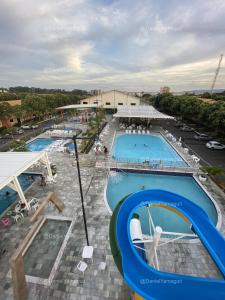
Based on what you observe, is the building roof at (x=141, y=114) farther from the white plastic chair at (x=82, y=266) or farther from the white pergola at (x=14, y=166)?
the white plastic chair at (x=82, y=266)

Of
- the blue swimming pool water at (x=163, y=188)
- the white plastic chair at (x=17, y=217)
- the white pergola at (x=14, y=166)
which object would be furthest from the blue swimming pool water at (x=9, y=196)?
the blue swimming pool water at (x=163, y=188)

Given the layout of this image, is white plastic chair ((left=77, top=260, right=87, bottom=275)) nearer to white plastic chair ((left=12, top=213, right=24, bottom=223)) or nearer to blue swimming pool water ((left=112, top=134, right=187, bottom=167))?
white plastic chair ((left=12, top=213, right=24, bottom=223))

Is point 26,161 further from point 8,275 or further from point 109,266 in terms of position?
point 109,266

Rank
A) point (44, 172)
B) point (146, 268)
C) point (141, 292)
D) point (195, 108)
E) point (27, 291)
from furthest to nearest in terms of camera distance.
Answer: point (195, 108)
point (44, 172)
point (27, 291)
point (146, 268)
point (141, 292)

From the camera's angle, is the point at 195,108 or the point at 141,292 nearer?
the point at 141,292

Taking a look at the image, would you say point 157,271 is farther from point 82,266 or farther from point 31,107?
point 31,107

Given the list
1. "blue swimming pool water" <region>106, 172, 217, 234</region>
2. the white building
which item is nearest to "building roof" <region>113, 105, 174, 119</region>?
"blue swimming pool water" <region>106, 172, 217, 234</region>

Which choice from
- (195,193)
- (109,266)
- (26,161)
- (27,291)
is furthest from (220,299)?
(26,161)
